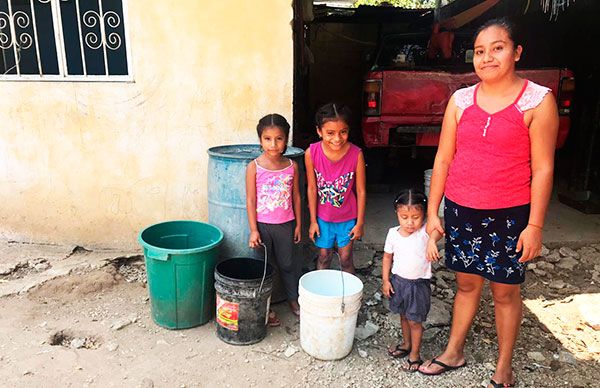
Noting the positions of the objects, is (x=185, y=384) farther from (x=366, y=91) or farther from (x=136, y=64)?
(x=366, y=91)

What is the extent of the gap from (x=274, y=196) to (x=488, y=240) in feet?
4.33

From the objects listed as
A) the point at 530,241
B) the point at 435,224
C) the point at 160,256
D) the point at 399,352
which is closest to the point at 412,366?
the point at 399,352

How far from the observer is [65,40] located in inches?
146

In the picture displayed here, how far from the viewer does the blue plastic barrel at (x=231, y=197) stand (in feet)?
10.1

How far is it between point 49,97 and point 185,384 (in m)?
2.74

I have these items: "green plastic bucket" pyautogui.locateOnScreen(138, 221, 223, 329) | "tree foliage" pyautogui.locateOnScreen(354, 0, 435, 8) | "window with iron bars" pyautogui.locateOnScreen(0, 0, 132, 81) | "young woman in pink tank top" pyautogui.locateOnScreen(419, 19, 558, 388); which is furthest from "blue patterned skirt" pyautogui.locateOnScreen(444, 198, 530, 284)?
"tree foliage" pyautogui.locateOnScreen(354, 0, 435, 8)

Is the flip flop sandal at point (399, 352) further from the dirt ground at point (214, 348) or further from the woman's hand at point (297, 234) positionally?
the woman's hand at point (297, 234)

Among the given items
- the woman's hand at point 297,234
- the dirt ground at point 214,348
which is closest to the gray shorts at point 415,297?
the dirt ground at point 214,348

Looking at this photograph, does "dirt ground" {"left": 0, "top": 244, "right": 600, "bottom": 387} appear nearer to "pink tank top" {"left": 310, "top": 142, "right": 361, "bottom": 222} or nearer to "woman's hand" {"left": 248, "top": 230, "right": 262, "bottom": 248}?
"woman's hand" {"left": 248, "top": 230, "right": 262, "bottom": 248}

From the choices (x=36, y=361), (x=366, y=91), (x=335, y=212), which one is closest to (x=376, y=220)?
(x=366, y=91)

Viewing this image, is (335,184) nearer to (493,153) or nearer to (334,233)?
(334,233)

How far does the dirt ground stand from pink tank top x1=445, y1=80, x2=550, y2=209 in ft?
3.73

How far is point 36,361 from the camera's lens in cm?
265

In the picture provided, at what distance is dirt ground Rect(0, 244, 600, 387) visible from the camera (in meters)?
2.56
